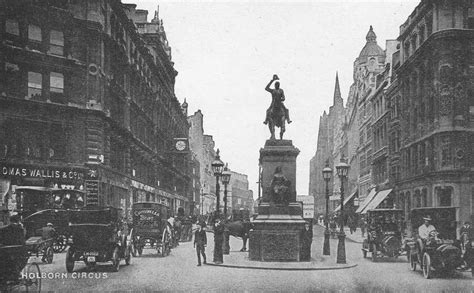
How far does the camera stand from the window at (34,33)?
3408cm

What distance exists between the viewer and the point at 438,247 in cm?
1953

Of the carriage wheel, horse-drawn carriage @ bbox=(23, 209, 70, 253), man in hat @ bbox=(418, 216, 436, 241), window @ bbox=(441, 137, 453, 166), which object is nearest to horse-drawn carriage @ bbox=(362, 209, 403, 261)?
window @ bbox=(441, 137, 453, 166)

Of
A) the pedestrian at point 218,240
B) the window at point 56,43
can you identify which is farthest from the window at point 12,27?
the pedestrian at point 218,240

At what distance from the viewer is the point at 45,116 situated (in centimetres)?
3431

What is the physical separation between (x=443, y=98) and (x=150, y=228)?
16.0 metres

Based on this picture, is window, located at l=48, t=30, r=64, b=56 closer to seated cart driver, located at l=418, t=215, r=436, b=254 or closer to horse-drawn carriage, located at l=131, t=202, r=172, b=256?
horse-drawn carriage, located at l=131, t=202, r=172, b=256

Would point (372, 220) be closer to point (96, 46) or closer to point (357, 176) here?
point (96, 46)

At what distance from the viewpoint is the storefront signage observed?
30.2 m

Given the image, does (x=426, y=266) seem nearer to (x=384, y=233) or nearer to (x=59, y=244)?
(x=384, y=233)

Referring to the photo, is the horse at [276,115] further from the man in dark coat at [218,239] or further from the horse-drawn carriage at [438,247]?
the horse-drawn carriage at [438,247]

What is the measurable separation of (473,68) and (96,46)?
2373 centimetres

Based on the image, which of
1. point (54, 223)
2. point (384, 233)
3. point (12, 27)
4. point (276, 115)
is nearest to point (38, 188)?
point (54, 223)

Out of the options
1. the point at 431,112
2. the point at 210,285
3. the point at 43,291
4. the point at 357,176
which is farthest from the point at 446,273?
the point at 357,176

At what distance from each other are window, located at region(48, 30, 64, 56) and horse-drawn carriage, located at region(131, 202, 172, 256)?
11.8 metres
